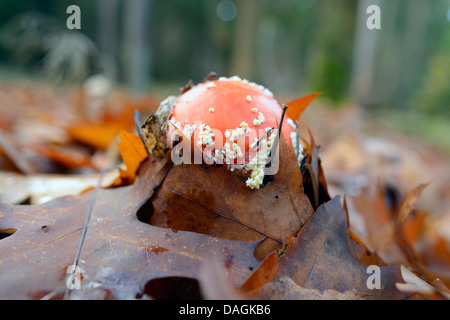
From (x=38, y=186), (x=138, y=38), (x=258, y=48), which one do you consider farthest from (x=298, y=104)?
(x=258, y=48)

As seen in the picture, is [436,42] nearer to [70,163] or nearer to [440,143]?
[440,143]

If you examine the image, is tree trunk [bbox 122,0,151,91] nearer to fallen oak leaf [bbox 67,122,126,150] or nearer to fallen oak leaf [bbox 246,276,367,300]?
fallen oak leaf [bbox 67,122,126,150]

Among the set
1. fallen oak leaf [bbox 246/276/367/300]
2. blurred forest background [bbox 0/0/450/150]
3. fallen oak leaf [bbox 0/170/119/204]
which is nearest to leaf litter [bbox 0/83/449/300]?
fallen oak leaf [bbox 246/276/367/300]

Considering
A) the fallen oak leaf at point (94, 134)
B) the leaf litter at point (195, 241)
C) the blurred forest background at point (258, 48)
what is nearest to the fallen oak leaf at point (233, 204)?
the leaf litter at point (195, 241)

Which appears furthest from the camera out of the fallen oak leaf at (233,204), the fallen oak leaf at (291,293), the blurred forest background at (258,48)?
the blurred forest background at (258,48)

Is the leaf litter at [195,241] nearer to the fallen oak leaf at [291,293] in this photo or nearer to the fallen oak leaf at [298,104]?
the fallen oak leaf at [291,293]

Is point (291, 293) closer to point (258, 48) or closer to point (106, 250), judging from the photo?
point (106, 250)

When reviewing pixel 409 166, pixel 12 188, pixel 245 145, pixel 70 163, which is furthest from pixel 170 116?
pixel 409 166
